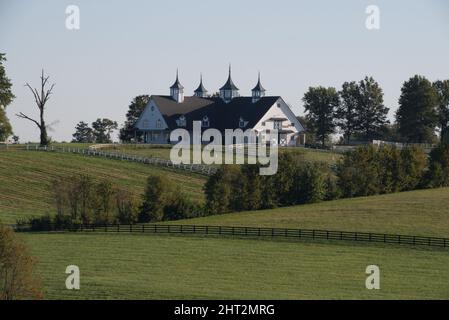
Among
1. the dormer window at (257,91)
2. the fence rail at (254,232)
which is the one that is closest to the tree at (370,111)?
the dormer window at (257,91)

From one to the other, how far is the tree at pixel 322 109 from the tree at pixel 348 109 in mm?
896

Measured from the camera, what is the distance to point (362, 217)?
237 feet

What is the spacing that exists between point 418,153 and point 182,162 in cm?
2534

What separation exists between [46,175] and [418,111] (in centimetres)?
6538

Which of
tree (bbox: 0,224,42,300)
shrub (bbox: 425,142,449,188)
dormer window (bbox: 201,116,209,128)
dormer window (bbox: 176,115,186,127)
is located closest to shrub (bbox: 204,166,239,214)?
shrub (bbox: 425,142,449,188)

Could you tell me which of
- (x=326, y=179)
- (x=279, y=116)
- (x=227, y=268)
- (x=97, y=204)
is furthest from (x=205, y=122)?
(x=227, y=268)

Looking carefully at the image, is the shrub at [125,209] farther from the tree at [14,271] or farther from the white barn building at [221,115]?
the white barn building at [221,115]

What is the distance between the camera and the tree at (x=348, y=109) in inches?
5571
